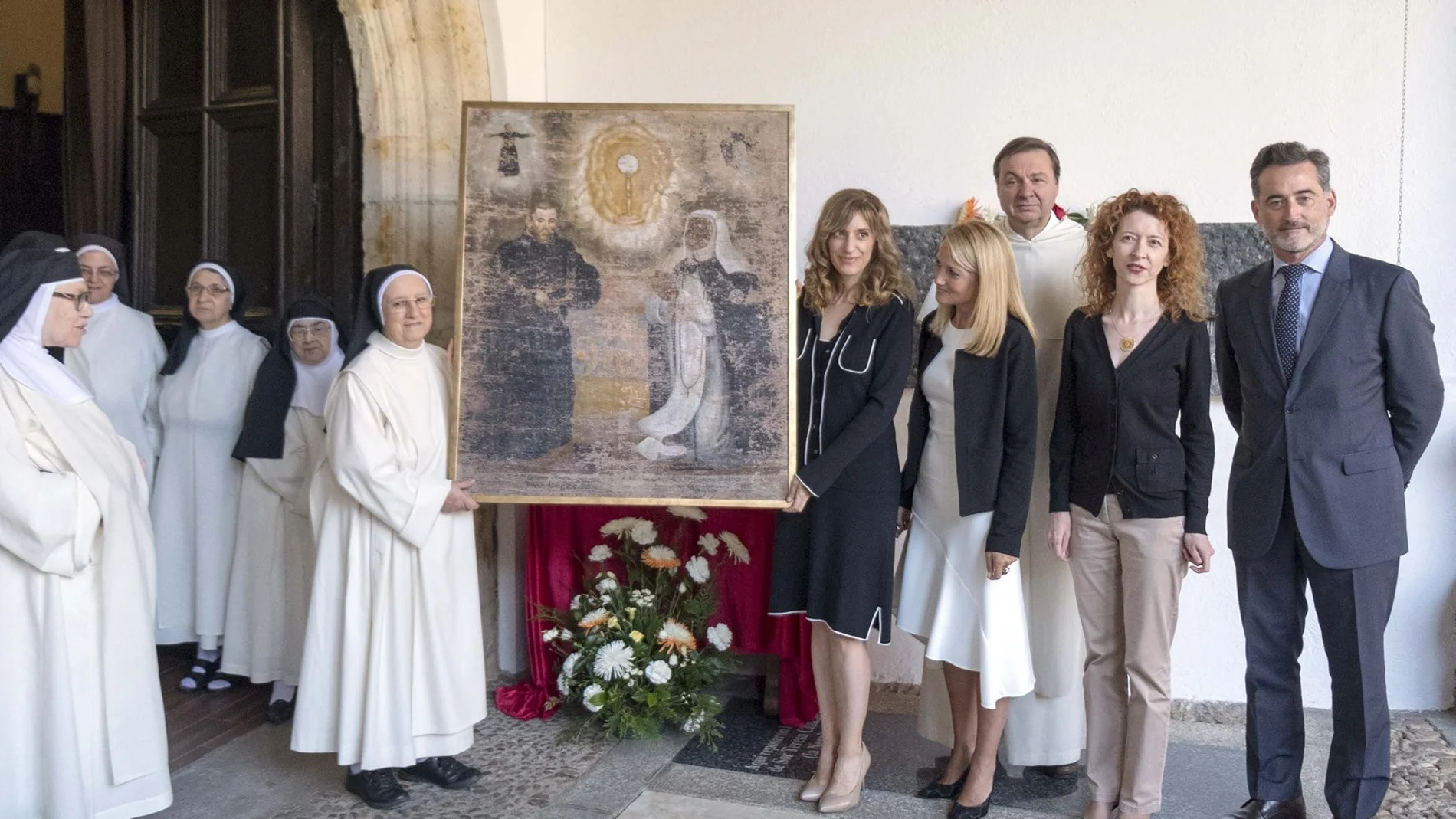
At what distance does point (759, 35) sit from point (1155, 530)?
2.84 m

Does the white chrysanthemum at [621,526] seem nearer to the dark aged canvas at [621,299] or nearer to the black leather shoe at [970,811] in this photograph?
the dark aged canvas at [621,299]

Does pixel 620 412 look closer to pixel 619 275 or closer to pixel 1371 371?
pixel 619 275

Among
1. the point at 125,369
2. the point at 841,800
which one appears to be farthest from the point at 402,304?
the point at 841,800

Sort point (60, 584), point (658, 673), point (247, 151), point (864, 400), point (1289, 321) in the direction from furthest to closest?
point (247, 151), point (658, 673), point (864, 400), point (1289, 321), point (60, 584)

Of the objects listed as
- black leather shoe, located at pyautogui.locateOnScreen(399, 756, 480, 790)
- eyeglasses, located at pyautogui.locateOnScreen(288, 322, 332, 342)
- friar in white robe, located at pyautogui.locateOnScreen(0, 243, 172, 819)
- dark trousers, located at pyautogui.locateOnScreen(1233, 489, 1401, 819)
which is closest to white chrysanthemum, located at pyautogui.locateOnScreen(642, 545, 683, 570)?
black leather shoe, located at pyautogui.locateOnScreen(399, 756, 480, 790)

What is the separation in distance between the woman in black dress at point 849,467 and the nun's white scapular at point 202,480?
2.65m

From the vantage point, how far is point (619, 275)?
3.87 meters

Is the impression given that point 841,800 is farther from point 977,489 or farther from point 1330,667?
point 1330,667

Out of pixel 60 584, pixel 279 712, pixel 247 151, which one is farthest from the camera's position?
pixel 247 151

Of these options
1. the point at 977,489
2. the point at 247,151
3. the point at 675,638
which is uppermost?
the point at 247,151

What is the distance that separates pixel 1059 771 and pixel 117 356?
13.8ft

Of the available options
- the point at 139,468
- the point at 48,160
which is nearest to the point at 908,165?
the point at 139,468

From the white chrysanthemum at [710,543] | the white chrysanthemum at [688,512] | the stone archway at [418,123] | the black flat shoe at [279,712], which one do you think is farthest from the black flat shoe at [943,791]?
the black flat shoe at [279,712]

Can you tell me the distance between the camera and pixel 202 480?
194 inches
